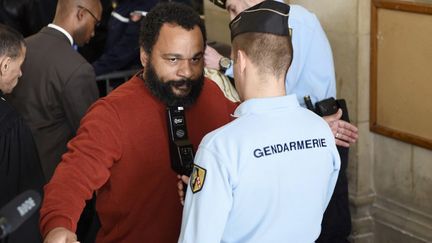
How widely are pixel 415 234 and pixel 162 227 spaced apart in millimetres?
2180

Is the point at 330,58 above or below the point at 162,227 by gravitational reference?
above

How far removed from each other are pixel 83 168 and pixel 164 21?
2.27 feet

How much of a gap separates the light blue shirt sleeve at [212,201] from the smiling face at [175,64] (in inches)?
25.8

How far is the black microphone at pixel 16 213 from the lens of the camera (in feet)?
5.72

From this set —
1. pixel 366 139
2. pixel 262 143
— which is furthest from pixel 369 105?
pixel 262 143

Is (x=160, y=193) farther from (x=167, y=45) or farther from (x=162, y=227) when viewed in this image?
(x=167, y=45)

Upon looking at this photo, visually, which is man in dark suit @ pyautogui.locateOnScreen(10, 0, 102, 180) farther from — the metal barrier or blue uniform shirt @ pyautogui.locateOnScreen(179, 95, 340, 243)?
blue uniform shirt @ pyautogui.locateOnScreen(179, 95, 340, 243)

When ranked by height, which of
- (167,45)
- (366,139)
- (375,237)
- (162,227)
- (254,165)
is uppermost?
(167,45)

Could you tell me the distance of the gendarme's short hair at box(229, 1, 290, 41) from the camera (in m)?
2.62

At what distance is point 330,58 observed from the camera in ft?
14.1

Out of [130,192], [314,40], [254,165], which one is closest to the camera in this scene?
[254,165]

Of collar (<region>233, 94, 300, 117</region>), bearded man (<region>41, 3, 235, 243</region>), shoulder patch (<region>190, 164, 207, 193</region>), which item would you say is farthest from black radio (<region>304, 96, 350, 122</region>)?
shoulder patch (<region>190, 164, 207, 193</region>)

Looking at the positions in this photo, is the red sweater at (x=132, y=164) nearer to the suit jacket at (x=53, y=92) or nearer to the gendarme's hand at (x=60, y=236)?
the gendarme's hand at (x=60, y=236)

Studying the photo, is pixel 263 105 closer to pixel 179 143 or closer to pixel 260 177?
pixel 260 177
